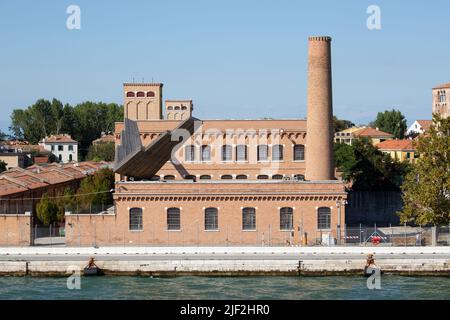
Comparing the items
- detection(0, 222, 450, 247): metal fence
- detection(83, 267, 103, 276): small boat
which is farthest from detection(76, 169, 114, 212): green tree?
detection(83, 267, 103, 276): small boat

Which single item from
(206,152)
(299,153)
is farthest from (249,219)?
(206,152)

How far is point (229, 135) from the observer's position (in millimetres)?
60156

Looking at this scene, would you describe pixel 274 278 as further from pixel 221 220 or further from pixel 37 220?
pixel 37 220

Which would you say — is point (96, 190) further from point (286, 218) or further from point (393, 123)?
point (393, 123)

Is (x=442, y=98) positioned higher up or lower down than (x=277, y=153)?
higher up

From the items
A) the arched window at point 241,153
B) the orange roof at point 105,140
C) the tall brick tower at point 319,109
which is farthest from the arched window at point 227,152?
the orange roof at point 105,140

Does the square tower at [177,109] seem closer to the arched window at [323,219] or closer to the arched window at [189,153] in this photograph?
the arched window at [189,153]

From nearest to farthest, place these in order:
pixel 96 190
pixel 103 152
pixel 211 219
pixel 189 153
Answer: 1. pixel 211 219
2. pixel 96 190
3. pixel 189 153
4. pixel 103 152

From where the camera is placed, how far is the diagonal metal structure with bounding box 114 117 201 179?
45500 mm

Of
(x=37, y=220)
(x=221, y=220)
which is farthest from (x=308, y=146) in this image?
(x=37, y=220)

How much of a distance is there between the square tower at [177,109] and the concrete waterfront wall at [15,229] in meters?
34.5

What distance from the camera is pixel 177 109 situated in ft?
257

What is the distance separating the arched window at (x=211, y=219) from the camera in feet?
149

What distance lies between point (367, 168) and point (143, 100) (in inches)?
761
